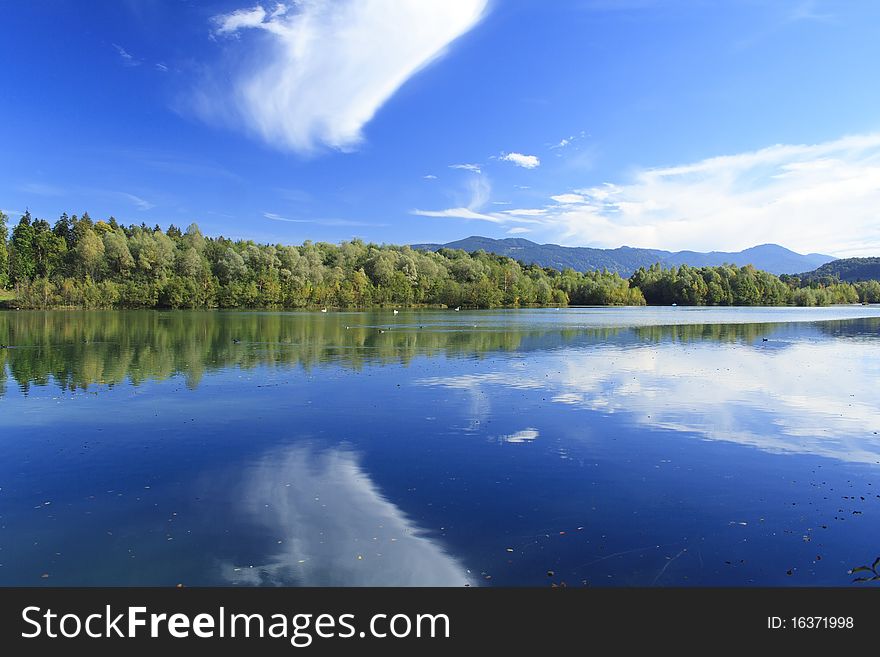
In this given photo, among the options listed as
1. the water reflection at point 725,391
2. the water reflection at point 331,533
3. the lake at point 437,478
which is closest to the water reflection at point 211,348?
the lake at point 437,478

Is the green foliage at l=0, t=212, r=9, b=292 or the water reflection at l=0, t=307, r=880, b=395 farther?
the green foliage at l=0, t=212, r=9, b=292

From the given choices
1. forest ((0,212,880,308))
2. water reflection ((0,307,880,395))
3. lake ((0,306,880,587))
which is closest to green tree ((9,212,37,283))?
forest ((0,212,880,308))

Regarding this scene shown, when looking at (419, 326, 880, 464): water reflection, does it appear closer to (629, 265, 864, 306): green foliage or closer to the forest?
the forest

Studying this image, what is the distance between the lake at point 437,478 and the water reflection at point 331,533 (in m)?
0.04

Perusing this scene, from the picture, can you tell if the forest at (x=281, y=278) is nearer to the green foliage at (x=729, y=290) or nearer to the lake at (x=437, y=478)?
the green foliage at (x=729, y=290)

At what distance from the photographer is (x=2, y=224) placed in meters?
99.1

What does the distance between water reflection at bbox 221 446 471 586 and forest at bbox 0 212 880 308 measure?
97.5 m

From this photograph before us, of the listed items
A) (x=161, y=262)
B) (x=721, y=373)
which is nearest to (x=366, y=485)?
(x=721, y=373)

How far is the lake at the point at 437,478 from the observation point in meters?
7.17

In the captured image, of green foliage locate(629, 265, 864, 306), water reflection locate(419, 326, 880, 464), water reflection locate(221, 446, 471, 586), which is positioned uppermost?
green foliage locate(629, 265, 864, 306)

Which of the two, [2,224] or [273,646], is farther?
[2,224]

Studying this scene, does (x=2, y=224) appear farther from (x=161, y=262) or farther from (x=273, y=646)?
(x=273, y=646)

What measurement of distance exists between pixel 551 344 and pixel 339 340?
13.6 metres

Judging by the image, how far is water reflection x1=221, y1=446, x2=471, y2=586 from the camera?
690 cm
